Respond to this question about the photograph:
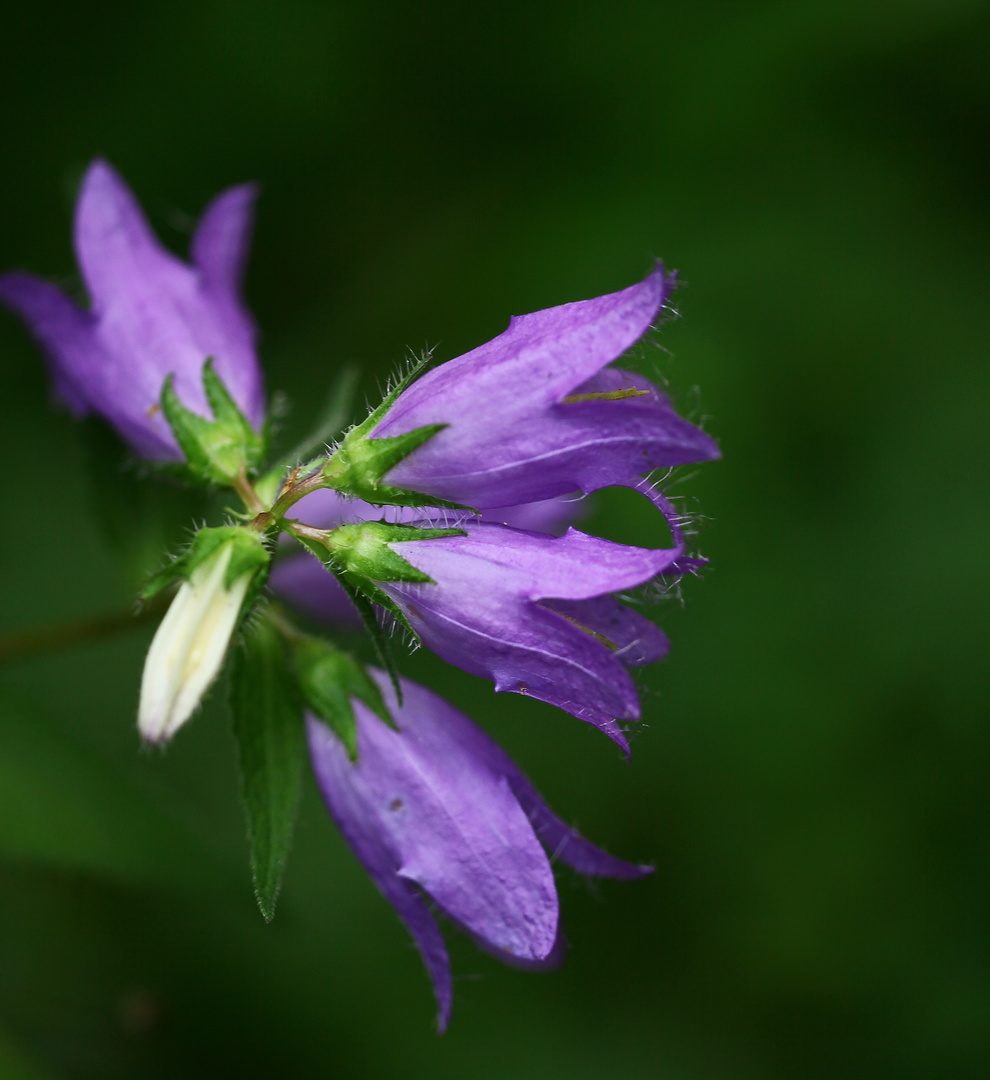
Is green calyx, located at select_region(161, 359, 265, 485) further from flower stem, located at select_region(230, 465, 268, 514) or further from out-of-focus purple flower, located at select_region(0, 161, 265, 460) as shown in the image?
out-of-focus purple flower, located at select_region(0, 161, 265, 460)

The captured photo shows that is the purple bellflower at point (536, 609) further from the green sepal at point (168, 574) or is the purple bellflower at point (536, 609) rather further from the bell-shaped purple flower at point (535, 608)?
the green sepal at point (168, 574)

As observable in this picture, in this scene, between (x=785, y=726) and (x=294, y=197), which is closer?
(x=785, y=726)

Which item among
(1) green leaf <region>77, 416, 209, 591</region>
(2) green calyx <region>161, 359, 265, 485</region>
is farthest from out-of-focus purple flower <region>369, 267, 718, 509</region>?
(1) green leaf <region>77, 416, 209, 591</region>

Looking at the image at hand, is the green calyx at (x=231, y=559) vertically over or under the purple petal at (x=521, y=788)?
over

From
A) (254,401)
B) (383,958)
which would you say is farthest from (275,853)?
(383,958)

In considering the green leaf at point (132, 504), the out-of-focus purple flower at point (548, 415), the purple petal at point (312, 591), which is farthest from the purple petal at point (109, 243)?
the out-of-focus purple flower at point (548, 415)

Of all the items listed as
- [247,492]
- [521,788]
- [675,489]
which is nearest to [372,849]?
[521,788]

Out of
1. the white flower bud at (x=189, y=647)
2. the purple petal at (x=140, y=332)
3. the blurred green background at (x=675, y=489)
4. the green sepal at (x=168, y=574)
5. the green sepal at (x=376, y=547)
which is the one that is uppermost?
the purple petal at (x=140, y=332)

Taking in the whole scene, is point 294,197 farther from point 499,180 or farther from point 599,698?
point 599,698
